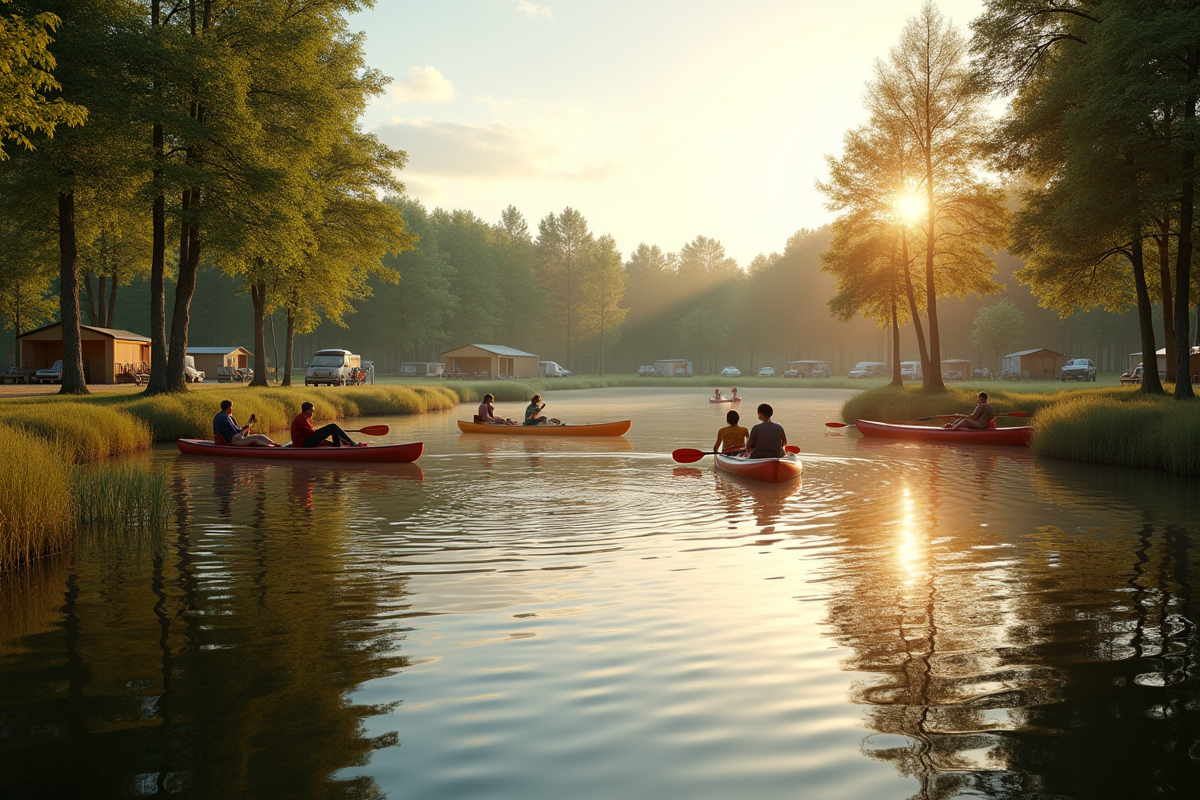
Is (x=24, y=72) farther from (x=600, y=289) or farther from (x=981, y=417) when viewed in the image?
(x=600, y=289)

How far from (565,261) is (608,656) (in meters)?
92.2

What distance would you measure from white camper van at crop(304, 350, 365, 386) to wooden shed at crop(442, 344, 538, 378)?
2247 cm

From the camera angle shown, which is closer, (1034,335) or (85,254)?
(85,254)

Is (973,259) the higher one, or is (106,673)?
(973,259)

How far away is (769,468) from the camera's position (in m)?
16.7

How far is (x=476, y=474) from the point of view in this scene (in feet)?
60.4

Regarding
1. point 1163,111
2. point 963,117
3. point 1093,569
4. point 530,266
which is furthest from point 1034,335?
point 1093,569

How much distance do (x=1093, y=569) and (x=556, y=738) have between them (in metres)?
7.48

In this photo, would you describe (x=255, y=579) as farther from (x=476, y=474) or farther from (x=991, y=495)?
(x=991, y=495)

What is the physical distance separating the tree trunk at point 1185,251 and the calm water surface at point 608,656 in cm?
1253

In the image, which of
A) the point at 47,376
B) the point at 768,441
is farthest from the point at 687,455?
the point at 47,376

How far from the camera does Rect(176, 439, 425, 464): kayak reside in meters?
19.8

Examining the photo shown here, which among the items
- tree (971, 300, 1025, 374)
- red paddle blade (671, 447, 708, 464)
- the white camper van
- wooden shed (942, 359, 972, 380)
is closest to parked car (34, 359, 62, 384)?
the white camper van

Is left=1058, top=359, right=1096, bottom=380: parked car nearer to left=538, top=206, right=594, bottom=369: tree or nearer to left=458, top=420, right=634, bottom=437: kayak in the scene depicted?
left=538, top=206, right=594, bottom=369: tree
